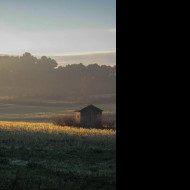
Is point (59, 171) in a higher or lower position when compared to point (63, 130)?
higher

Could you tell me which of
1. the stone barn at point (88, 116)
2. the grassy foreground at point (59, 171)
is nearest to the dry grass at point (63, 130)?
the stone barn at point (88, 116)

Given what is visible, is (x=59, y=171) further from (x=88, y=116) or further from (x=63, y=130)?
(x=88, y=116)

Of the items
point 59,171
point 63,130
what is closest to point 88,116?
point 63,130

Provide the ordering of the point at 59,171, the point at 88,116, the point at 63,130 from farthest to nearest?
the point at 88,116 → the point at 63,130 → the point at 59,171

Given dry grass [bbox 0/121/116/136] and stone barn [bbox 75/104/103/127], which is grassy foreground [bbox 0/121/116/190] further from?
stone barn [bbox 75/104/103/127]

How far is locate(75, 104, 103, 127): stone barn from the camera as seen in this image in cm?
4708

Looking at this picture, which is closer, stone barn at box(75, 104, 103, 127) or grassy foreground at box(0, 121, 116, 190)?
grassy foreground at box(0, 121, 116, 190)

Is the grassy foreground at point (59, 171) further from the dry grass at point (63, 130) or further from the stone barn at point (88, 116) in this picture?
the stone barn at point (88, 116)

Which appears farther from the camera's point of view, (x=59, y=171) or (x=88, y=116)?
(x=88, y=116)

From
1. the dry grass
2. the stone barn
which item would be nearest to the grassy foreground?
the dry grass

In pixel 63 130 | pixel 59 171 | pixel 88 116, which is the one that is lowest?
pixel 63 130

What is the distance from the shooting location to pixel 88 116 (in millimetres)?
47656

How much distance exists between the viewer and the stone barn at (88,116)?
47.1m
